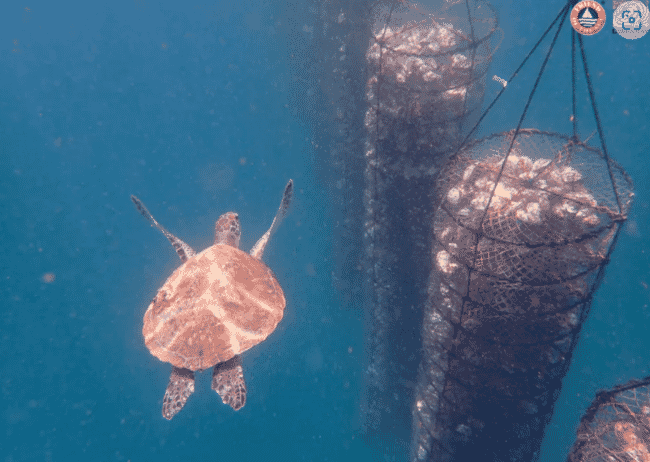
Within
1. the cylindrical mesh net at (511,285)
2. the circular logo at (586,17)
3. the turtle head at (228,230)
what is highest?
the turtle head at (228,230)

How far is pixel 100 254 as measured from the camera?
5.98 metres

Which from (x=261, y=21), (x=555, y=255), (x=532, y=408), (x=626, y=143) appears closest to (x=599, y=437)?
(x=532, y=408)

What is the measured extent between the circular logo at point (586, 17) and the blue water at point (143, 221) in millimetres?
5090

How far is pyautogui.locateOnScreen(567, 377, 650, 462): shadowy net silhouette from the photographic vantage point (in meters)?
2.36

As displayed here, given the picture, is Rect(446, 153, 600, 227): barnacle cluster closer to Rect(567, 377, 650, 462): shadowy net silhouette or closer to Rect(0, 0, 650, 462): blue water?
Rect(567, 377, 650, 462): shadowy net silhouette

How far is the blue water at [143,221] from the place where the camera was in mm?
4891

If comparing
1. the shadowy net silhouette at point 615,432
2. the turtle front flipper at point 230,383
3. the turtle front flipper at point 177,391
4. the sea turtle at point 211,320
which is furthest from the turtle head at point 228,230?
the shadowy net silhouette at point 615,432

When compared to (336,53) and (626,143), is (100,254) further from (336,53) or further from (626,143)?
(626,143)

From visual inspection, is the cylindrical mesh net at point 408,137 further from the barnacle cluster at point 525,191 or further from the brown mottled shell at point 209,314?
the brown mottled shell at point 209,314

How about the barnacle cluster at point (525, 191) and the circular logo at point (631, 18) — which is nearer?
the circular logo at point (631, 18)

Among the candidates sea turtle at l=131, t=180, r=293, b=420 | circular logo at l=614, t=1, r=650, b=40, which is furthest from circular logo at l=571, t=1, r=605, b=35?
sea turtle at l=131, t=180, r=293, b=420

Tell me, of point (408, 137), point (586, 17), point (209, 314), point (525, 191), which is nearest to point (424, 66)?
point (408, 137)

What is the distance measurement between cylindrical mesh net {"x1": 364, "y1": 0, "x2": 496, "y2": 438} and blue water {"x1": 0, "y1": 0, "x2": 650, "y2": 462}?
174 centimetres

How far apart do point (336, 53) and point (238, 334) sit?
5109mm
